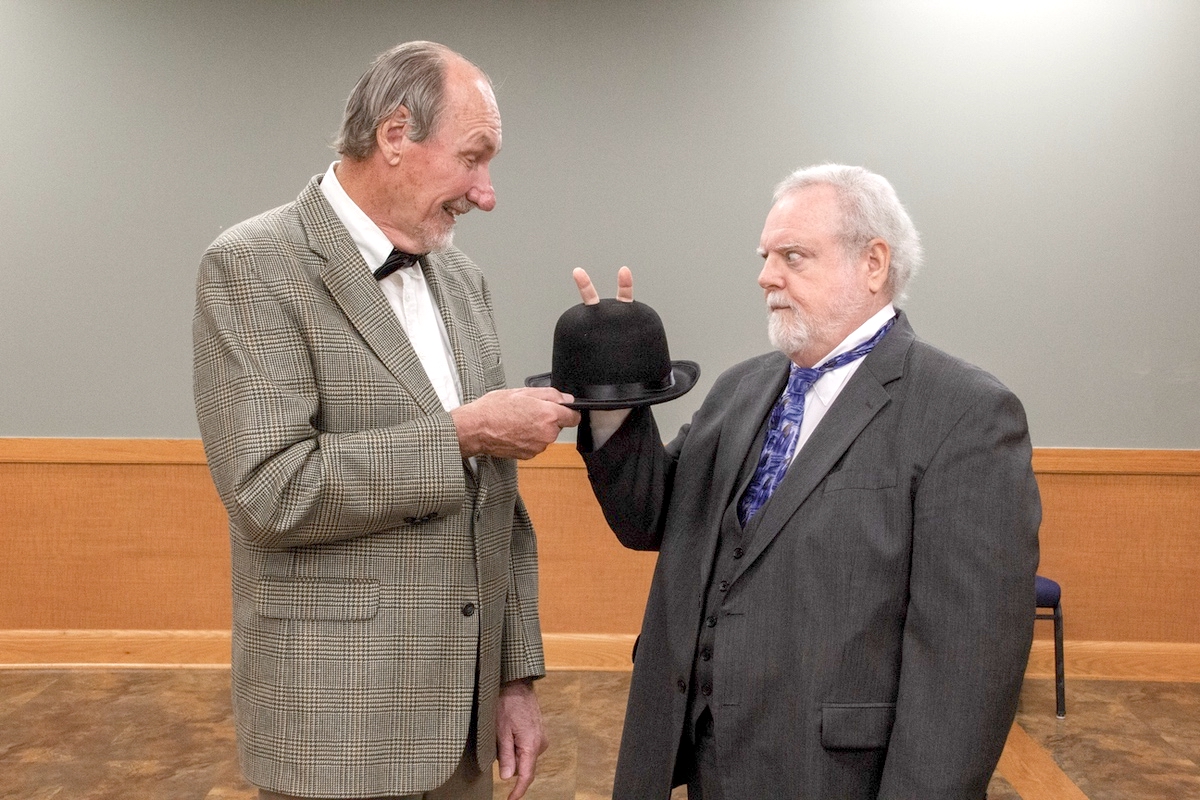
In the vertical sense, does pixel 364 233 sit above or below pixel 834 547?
above

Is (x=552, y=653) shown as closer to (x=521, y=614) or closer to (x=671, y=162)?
(x=671, y=162)

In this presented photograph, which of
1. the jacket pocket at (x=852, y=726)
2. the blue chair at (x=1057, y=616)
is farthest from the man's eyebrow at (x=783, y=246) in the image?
the blue chair at (x=1057, y=616)

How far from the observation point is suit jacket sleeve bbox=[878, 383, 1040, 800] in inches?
62.6

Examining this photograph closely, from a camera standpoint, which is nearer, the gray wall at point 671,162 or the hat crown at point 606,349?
the hat crown at point 606,349

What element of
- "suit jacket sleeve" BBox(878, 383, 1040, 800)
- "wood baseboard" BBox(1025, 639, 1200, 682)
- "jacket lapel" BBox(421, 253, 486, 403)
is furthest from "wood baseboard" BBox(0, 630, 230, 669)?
"suit jacket sleeve" BBox(878, 383, 1040, 800)

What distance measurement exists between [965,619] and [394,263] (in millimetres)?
1061

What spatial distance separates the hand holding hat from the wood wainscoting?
277cm

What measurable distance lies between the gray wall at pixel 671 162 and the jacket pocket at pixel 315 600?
297 centimetres

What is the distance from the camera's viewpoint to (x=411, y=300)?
74.9 inches

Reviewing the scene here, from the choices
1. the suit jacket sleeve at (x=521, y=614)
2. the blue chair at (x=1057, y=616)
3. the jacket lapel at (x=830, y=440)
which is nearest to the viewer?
the jacket lapel at (x=830, y=440)

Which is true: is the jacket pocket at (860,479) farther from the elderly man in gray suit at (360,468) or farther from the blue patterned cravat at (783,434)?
the elderly man in gray suit at (360,468)

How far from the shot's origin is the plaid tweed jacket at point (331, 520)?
1.62 meters

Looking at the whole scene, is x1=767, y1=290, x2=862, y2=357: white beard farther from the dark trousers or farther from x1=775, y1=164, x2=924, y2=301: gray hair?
the dark trousers

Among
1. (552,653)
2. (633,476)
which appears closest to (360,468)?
(633,476)
